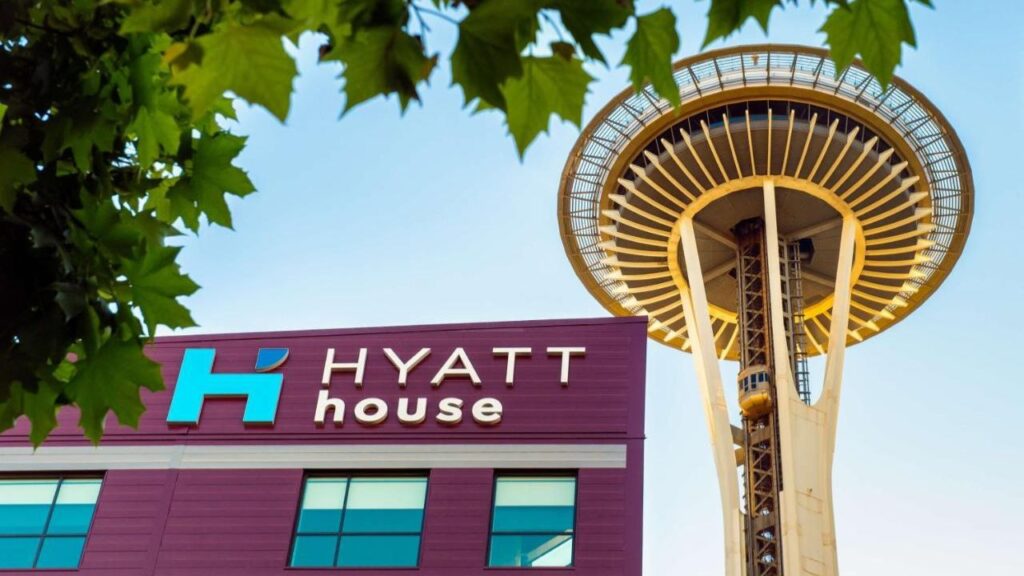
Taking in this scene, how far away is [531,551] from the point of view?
64.1ft

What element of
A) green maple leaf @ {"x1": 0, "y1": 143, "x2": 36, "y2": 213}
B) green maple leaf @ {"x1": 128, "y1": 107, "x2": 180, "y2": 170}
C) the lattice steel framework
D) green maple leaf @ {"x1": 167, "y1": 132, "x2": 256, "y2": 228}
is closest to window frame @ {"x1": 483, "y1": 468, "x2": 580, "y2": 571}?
green maple leaf @ {"x1": 167, "y1": 132, "x2": 256, "y2": 228}

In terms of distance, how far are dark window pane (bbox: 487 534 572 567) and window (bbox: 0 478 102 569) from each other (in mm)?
7224

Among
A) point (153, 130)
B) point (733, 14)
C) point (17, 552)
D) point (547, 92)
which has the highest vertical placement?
point (17, 552)

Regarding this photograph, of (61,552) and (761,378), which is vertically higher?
(761,378)

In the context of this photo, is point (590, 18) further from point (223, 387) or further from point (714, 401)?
point (714, 401)

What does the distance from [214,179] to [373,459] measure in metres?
17.1

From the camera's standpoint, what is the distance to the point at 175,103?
4195 millimetres

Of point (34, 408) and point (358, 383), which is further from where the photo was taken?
point (358, 383)

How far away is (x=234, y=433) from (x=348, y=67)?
20.3m

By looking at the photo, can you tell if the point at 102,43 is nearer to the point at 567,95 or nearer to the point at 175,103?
the point at 175,103

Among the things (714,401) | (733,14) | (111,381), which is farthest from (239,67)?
(714,401)

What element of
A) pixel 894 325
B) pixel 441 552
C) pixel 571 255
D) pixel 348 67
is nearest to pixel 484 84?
pixel 348 67

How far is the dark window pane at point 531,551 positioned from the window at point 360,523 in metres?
1.34

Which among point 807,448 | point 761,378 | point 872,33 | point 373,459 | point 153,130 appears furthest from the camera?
point 761,378
